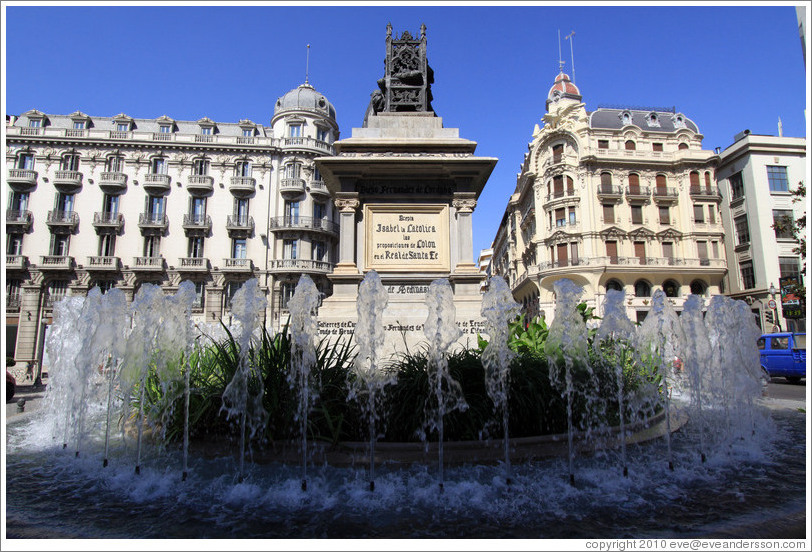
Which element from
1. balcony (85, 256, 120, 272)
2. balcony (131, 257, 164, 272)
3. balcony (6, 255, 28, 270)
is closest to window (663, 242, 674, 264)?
balcony (131, 257, 164, 272)

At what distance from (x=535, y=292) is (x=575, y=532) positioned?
44.0 metres

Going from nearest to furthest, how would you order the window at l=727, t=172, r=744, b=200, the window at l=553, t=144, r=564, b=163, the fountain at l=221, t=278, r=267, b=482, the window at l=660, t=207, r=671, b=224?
the fountain at l=221, t=278, r=267, b=482 < the window at l=727, t=172, r=744, b=200 < the window at l=660, t=207, r=671, b=224 < the window at l=553, t=144, r=564, b=163

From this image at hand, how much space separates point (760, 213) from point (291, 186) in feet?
136

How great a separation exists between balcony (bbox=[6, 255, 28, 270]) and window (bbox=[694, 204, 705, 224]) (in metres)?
59.9

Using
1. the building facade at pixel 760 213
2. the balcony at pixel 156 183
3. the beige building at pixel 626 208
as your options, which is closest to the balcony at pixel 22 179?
the balcony at pixel 156 183

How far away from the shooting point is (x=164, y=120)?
40.7 meters

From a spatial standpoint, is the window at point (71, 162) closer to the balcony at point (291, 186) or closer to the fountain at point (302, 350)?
the balcony at point (291, 186)

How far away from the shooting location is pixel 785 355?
696 inches

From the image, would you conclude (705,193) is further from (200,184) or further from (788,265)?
(200,184)

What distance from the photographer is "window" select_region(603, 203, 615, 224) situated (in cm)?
4050

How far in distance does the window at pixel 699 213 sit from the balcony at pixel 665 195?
7.08 feet

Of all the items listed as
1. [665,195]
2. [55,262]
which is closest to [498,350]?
[55,262]

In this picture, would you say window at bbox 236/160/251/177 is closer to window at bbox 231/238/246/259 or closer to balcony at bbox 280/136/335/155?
balcony at bbox 280/136/335/155

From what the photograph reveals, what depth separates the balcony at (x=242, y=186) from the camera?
125 ft
